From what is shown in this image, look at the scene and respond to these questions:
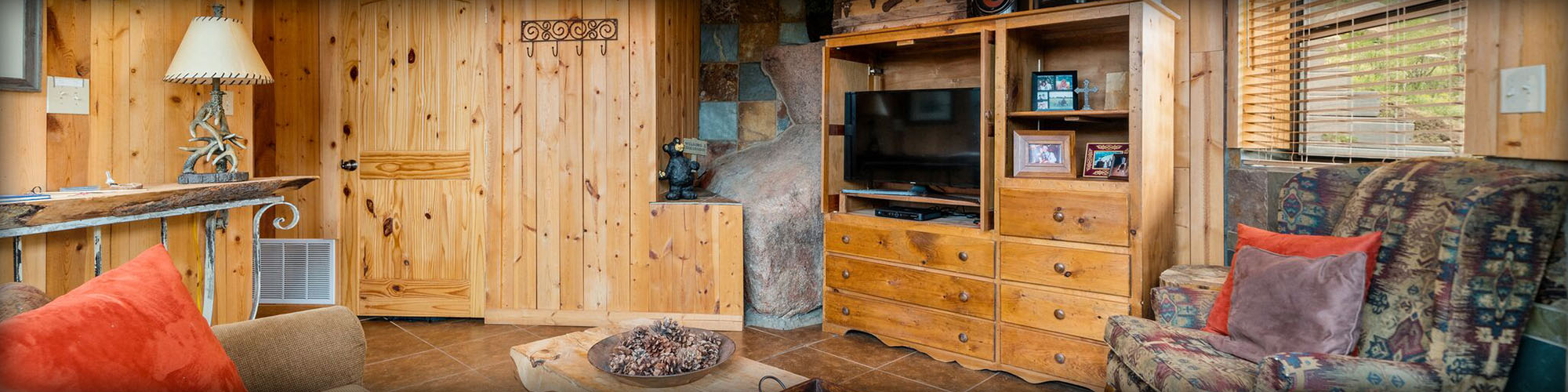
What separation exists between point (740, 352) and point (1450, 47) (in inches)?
96.3

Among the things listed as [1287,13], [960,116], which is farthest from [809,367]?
[1287,13]

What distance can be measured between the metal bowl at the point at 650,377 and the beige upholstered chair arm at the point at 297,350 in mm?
523

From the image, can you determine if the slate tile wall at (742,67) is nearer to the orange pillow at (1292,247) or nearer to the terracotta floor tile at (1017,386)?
the terracotta floor tile at (1017,386)

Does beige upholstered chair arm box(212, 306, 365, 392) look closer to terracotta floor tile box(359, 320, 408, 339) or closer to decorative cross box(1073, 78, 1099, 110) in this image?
terracotta floor tile box(359, 320, 408, 339)

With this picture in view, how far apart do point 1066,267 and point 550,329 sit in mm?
2234

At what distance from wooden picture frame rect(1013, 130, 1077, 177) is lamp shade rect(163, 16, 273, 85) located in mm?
2629

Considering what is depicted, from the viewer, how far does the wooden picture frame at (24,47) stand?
83.3 inches

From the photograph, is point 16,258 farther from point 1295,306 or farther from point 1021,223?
point 1295,306

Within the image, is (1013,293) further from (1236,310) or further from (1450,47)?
(1450,47)

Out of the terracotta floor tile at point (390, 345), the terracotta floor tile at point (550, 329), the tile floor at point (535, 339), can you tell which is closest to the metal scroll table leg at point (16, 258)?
the tile floor at point (535, 339)

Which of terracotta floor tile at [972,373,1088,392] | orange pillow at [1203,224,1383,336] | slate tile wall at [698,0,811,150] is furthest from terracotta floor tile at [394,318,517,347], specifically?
orange pillow at [1203,224,1383,336]

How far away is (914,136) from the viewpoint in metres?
3.36

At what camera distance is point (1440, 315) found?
1.65 meters

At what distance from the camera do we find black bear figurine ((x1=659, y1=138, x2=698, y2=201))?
3.72m
